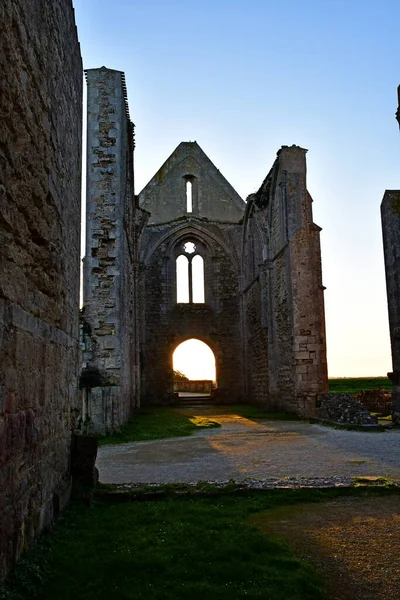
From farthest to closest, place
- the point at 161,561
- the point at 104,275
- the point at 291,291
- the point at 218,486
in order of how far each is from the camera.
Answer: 1. the point at 291,291
2. the point at 104,275
3. the point at 218,486
4. the point at 161,561

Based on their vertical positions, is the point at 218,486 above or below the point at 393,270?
below

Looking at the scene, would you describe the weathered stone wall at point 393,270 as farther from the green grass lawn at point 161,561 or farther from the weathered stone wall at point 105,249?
the green grass lawn at point 161,561

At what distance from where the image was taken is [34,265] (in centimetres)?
340

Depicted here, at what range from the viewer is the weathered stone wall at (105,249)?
35.9 feet

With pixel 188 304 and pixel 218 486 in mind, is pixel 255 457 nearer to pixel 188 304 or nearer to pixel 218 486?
pixel 218 486

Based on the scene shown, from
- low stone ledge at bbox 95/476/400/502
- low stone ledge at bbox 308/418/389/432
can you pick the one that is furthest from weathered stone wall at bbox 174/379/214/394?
low stone ledge at bbox 95/476/400/502

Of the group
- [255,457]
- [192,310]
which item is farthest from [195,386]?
[255,457]

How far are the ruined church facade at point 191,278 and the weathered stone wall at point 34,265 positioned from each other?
6067mm

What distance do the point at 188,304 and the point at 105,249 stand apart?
467 inches

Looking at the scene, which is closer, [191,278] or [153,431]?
[153,431]

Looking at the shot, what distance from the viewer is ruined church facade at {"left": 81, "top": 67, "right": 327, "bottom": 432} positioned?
11.4 meters

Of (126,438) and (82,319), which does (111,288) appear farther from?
(126,438)

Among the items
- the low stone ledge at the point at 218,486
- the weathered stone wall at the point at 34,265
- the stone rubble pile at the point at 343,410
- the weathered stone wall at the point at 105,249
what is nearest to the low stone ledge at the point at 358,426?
the stone rubble pile at the point at 343,410

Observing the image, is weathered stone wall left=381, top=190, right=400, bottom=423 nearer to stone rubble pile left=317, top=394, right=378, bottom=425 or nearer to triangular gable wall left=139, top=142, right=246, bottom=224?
stone rubble pile left=317, top=394, right=378, bottom=425
